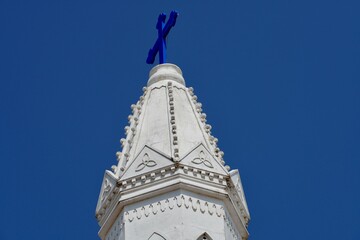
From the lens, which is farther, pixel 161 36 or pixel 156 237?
pixel 161 36

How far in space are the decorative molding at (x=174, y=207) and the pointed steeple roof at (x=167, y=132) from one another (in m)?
0.81

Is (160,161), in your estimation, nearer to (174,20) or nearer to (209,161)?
(209,161)

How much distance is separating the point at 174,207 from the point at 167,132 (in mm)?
2147

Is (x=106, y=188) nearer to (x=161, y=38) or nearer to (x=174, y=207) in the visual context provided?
(x=174, y=207)

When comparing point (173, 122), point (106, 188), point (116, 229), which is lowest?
point (116, 229)

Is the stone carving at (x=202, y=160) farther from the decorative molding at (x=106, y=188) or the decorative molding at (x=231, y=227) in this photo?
the decorative molding at (x=106, y=188)

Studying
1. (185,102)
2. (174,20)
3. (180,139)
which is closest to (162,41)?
(174,20)

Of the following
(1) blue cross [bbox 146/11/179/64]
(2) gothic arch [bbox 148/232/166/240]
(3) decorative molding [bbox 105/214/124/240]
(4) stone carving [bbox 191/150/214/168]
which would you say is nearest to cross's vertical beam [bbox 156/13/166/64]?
(1) blue cross [bbox 146/11/179/64]

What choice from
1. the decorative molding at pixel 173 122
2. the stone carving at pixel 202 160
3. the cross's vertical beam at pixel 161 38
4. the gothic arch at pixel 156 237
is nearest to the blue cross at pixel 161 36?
the cross's vertical beam at pixel 161 38

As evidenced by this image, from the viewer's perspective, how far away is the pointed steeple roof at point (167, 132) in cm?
2205

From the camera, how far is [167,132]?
22.7 m

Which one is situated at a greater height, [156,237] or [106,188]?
[106,188]

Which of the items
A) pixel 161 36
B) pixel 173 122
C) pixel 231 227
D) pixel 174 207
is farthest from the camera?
pixel 161 36

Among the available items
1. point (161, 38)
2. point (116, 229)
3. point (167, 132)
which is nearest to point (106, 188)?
point (116, 229)
